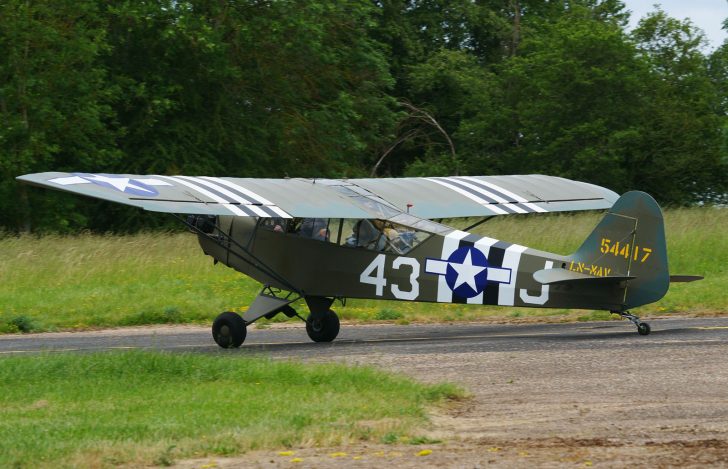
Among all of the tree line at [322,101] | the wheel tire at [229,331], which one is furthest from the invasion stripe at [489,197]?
the tree line at [322,101]

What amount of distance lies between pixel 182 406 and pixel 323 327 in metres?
5.86

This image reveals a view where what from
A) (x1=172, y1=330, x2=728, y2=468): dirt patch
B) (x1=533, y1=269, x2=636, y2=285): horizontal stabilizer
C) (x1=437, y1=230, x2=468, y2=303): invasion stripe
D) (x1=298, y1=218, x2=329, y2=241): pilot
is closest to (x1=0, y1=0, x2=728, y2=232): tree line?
(x1=298, y1=218, x2=329, y2=241): pilot

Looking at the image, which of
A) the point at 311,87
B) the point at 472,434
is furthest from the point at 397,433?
the point at 311,87

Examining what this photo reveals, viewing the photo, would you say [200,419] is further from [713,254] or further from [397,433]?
[713,254]

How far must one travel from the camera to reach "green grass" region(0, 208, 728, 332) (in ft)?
58.3

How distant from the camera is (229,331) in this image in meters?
14.2

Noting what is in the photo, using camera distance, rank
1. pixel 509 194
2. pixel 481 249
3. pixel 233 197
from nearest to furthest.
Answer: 1. pixel 481 249
2. pixel 233 197
3. pixel 509 194

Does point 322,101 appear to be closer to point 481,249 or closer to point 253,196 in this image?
point 253,196

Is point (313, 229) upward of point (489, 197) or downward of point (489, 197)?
downward

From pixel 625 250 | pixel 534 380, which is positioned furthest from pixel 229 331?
pixel 625 250

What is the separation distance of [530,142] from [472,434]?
34.9 m

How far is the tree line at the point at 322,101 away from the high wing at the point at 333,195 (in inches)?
626

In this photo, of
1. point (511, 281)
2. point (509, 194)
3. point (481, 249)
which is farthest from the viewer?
point (509, 194)

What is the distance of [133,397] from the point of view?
9.74m
